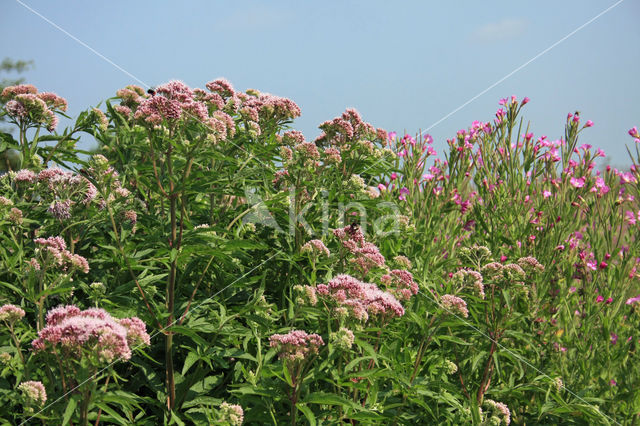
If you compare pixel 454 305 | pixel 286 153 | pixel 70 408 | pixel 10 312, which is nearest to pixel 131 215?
pixel 10 312

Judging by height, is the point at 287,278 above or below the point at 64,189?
below

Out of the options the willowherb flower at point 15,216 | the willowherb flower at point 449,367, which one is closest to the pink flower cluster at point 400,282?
the willowherb flower at point 449,367

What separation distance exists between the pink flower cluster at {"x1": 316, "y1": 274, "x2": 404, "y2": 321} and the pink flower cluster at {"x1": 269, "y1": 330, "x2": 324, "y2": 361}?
26 centimetres

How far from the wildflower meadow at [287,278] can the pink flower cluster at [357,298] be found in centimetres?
1

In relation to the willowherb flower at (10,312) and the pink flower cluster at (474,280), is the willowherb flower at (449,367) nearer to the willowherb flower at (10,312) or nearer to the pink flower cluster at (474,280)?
the pink flower cluster at (474,280)

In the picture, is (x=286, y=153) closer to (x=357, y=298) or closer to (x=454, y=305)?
(x=357, y=298)

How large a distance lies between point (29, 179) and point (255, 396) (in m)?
2.38

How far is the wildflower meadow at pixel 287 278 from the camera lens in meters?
3.19

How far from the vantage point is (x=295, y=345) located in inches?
116

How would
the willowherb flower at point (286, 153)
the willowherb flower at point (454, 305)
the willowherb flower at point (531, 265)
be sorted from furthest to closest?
1. the willowherb flower at point (286, 153)
2. the willowherb flower at point (531, 265)
3. the willowherb flower at point (454, 305)

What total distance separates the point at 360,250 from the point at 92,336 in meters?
1.70

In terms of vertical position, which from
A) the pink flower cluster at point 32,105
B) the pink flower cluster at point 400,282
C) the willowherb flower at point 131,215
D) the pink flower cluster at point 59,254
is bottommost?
the pink flower cluster at point 400,282

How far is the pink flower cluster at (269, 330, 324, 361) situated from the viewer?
9.64 feet

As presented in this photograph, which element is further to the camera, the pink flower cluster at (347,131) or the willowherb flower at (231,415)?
the pink flower cluster at (347,131)
